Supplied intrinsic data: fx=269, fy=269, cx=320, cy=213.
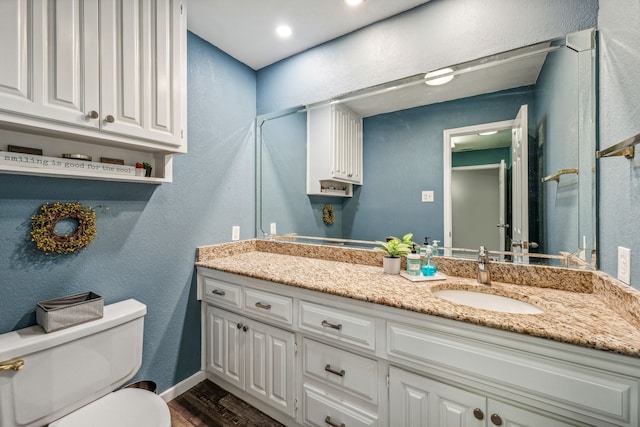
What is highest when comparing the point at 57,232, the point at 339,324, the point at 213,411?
the point at 57,232

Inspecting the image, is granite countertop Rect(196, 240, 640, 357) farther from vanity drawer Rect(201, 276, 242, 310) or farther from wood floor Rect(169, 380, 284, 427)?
wood floor Rect(169, 380, 284, 427)

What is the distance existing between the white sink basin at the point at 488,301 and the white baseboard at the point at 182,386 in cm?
170

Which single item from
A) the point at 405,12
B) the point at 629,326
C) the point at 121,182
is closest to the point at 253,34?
the point at 405,12

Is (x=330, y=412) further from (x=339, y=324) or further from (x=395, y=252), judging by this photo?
(x=395, y=252)

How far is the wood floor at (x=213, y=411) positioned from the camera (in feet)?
5.09

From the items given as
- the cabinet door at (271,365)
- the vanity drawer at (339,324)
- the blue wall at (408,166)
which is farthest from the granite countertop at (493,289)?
the cabinet door at (271,365)

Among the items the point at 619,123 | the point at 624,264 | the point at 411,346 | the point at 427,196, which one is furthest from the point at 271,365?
the point at 619,123

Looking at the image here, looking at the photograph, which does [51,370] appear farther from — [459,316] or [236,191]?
[459,316]

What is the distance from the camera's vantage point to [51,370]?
1.07 meters

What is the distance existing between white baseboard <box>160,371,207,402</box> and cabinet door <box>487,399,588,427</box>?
5.80 feet

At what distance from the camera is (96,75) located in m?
1.17

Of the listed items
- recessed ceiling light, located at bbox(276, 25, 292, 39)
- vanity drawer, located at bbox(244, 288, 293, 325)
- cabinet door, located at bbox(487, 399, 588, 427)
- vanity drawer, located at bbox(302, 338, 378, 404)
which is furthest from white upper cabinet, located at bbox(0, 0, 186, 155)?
cabinet door, located at bbox(487, 399, 588, 427)

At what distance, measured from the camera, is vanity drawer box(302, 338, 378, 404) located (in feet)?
3.90

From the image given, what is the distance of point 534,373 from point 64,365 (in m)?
1.75
